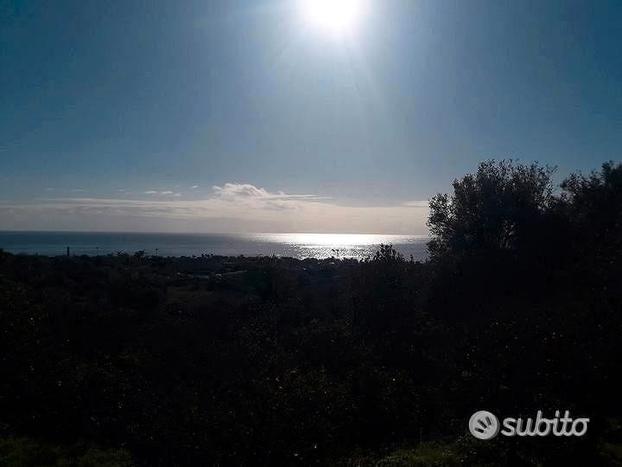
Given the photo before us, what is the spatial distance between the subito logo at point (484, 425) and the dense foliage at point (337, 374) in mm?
190

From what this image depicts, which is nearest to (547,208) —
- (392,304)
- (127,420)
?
(392,304)

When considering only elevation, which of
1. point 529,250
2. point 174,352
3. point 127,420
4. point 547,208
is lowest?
point 127,420

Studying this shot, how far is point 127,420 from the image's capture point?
13680mm

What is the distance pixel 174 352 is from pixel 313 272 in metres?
48.7

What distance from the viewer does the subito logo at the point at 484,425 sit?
10.1 metres

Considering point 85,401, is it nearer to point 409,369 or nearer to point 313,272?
point 409,369

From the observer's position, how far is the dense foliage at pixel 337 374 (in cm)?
1015

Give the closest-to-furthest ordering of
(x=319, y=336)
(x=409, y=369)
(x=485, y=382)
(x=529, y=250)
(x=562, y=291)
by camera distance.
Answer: (x=485, y=382), (x=409, y=369), (x=319, y=336), (x=562, y=291), (x=529, y=250)

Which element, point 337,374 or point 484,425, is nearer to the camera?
point 484,425

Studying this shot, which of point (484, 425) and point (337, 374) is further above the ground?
point (484, 425)

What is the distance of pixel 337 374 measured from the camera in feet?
53.1

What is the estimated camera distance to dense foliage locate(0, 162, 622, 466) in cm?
1015

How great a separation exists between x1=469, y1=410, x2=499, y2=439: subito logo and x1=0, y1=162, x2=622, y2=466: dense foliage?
0.62 ft

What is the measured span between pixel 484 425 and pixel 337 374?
21.2 feet
